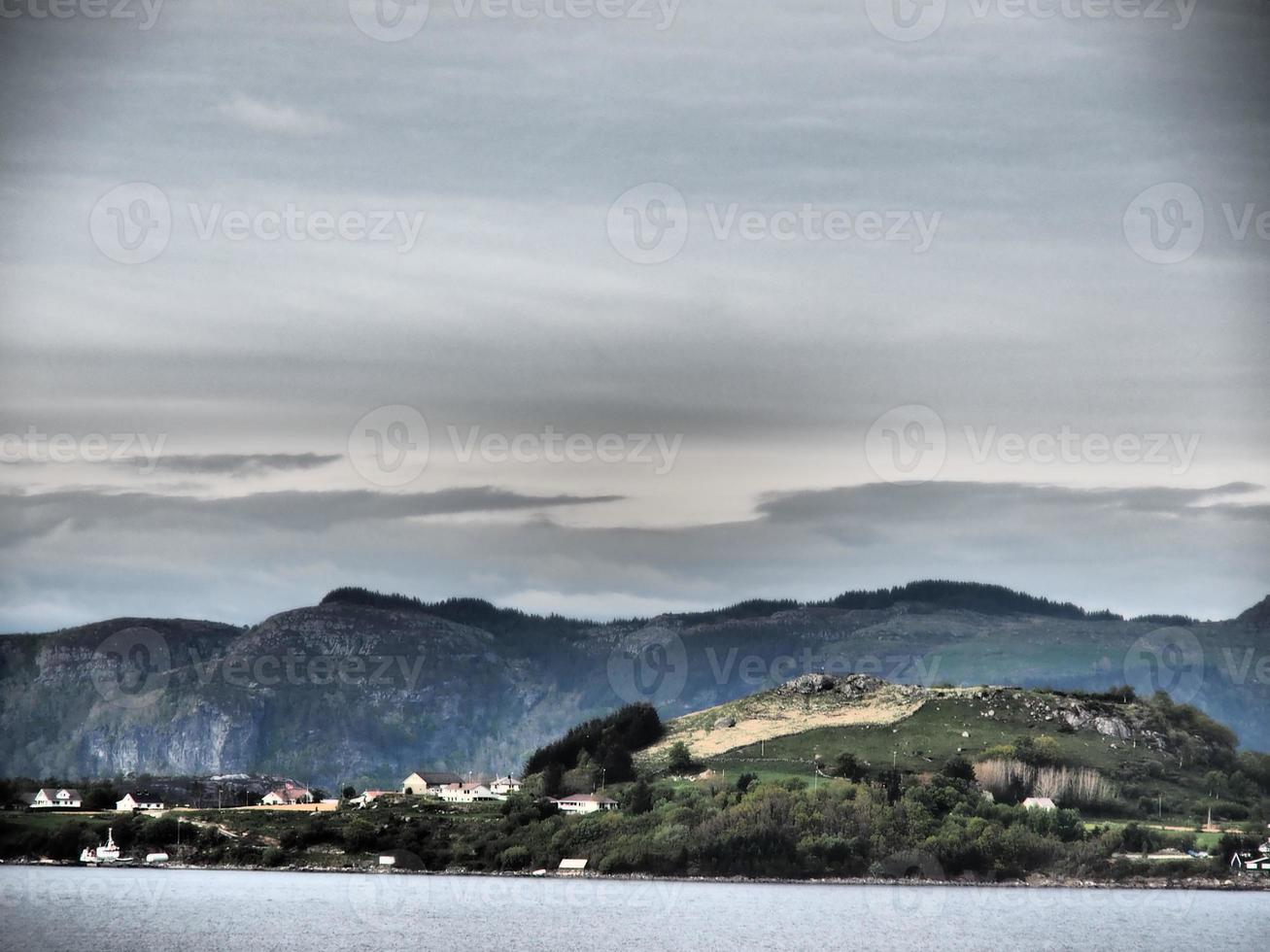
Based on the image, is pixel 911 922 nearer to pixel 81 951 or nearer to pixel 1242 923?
pixel 1242 923

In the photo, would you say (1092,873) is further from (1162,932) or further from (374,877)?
(374,877)

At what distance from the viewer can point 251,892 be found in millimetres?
165125

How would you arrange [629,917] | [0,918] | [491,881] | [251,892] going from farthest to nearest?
[491,881]
[251,892]
[629,917]
[0,918]

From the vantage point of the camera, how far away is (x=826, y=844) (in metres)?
200

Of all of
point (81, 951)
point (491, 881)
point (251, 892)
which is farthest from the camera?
point (491, 881)

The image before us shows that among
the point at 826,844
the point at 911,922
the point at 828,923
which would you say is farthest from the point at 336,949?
the point at 826,844

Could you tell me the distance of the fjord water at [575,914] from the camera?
124000mm

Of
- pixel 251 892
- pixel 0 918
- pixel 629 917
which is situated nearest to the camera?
pixel 0 918

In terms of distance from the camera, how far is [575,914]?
487ft

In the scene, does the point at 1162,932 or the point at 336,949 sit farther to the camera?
the point at 1162,932

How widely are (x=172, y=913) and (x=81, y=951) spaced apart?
28531mm

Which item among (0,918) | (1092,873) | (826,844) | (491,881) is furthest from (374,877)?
(1092,873)

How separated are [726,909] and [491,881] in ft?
149

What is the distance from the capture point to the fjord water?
124000 millimetres
